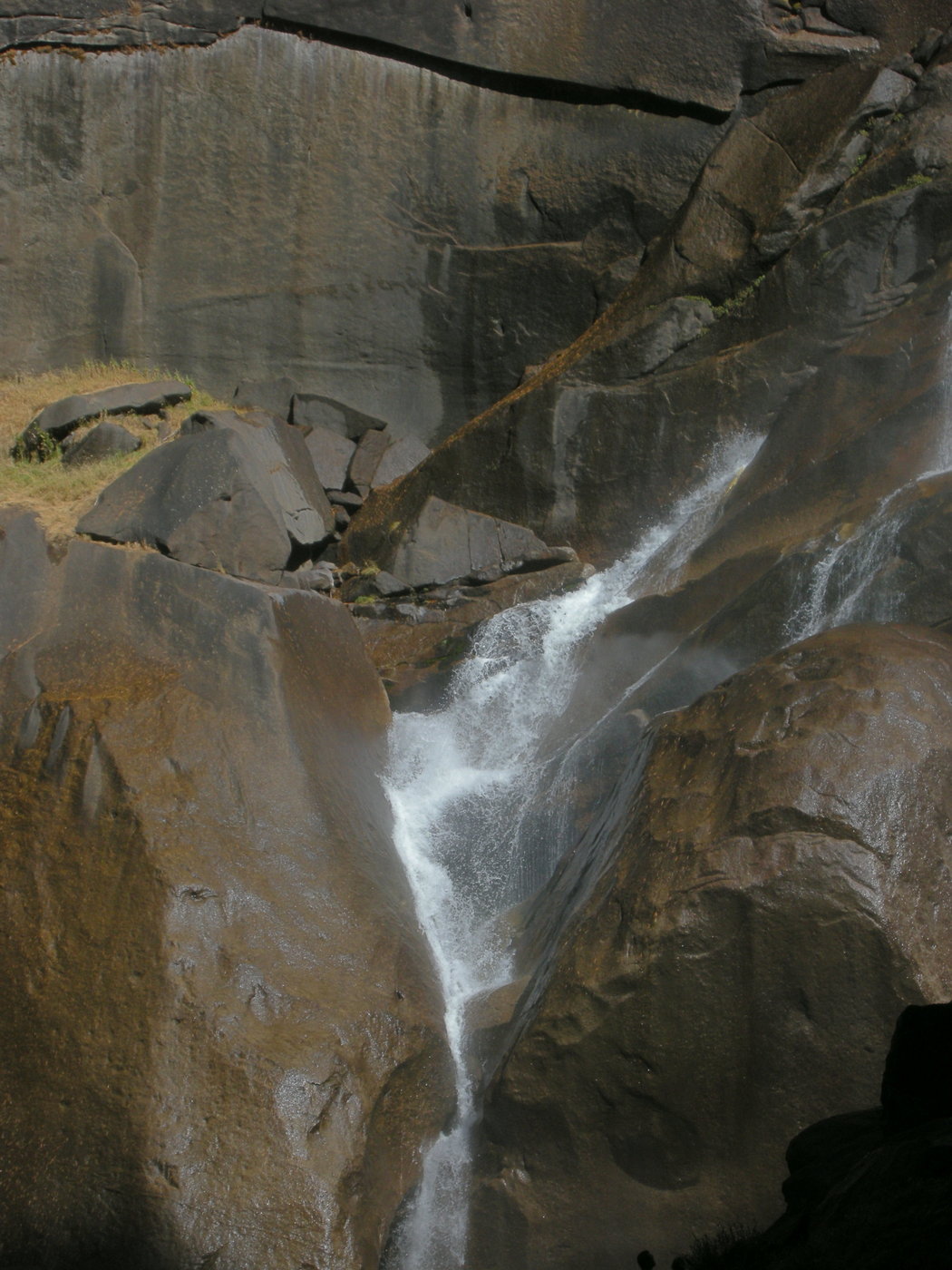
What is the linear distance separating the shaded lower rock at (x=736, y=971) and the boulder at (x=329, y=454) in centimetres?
882

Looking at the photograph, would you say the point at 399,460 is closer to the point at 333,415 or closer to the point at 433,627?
the point at 333,415

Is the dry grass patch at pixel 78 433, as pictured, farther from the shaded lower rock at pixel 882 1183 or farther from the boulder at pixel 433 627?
the shaded lower rock at pixel 882 1183

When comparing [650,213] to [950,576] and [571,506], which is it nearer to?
[571,506]

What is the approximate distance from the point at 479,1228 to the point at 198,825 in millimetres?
2045

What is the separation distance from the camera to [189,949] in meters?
4.98

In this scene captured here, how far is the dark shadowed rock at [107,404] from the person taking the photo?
12219 millimetres

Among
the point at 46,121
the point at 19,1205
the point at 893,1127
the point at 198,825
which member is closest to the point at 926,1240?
the point at 893,1127

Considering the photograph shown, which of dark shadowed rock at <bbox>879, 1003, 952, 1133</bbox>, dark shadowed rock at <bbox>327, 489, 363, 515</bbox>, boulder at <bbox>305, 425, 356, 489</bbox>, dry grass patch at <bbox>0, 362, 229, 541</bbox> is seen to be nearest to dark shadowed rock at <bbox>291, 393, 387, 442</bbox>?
boulder at <bbox>305, 425, 356, 489</bbox>

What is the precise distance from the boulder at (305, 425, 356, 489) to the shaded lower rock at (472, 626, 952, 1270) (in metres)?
8.82

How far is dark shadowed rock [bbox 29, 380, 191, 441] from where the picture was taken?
12.2 metres

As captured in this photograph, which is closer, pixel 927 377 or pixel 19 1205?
pixel 19 1205

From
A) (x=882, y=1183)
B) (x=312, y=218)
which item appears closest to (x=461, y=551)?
(x=312, y=218)

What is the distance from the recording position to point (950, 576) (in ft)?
19.4

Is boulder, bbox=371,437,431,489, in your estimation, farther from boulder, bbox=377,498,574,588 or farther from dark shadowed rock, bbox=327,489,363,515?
Result: boulder, bbox=377,498,574,588
